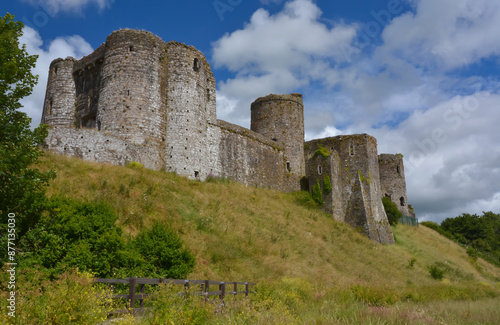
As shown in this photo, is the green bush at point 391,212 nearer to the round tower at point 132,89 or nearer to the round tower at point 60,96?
the round tower at point 132,89

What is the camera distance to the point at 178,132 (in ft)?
79.6

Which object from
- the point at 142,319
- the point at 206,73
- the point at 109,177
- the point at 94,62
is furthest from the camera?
the point at 206,73

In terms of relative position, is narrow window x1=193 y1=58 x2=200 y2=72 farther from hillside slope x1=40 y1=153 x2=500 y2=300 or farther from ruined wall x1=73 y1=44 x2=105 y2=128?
hillside slope x1=40 y1=153 x2=500 y2=300

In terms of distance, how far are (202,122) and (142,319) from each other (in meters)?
19.1

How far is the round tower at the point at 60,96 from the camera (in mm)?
25297

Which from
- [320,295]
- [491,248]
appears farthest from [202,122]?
[491,248]

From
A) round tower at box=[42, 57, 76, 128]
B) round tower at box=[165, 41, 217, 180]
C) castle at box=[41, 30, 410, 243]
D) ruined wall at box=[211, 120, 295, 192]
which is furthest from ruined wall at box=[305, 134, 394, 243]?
round tower at box=[42, 57, 76, 128]

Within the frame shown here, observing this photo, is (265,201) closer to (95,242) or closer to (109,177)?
(109,177)

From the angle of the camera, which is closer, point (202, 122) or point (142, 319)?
point (142, 319)

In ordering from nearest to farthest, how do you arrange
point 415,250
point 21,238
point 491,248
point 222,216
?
point 21,238, point 222,216, point 415,250, point 491,248

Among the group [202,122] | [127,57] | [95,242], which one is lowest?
Result: [95,242]

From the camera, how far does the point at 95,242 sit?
11109 millimetres

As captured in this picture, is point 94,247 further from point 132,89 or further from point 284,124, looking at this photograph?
point 284,124

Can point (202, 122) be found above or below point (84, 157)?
above
